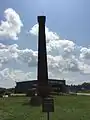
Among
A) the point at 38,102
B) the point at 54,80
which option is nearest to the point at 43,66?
the point at 38,102

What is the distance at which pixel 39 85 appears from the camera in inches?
2805

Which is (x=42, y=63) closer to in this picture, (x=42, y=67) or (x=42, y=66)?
(x=42, y=66)

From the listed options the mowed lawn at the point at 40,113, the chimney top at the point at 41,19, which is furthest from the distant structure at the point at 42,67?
the mowed lawn at the point at 40,113

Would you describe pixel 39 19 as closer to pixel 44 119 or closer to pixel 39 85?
pixel 39 85

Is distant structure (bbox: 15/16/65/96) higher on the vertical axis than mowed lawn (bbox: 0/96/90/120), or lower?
higher

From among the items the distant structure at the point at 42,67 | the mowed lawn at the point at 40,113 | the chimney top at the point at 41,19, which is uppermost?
the chimney top at the point at 41,19

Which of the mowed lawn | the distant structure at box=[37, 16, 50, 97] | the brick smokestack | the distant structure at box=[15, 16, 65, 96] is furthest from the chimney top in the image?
the mowed lawn

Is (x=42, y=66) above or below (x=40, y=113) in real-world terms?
above

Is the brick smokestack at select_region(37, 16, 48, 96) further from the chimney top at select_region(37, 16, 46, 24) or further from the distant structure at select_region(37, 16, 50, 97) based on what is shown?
the chimney top at select_region(37, 16, 46, 24)

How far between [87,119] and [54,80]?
144m

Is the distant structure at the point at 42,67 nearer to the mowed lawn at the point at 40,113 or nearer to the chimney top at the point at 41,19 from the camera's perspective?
the chimney top at the point at 41,19

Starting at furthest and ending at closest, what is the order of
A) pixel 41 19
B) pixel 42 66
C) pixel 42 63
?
pixel 41 19 < pixel 42 63 < pixel 42 66

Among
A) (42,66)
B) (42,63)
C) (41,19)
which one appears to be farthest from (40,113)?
(41,19)

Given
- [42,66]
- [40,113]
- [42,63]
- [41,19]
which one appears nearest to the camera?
[40,113]
